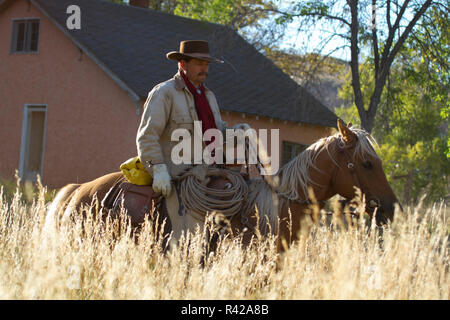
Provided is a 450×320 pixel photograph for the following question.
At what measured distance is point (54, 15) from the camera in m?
16.4

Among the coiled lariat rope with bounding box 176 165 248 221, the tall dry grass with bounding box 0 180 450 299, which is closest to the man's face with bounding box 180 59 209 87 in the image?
the coiled lariat rope with bounding box 176 165 248 221

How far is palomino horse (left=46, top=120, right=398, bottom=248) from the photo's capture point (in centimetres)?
480

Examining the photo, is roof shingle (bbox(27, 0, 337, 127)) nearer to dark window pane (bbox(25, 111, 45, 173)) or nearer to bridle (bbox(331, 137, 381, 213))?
dark window pane (bbox(25, 111, 45, 173))

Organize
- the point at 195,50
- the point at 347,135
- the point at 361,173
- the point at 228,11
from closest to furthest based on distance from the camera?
the point at 361,173 → the point at 347,135 → the point at 195,50 → the point at 228,11

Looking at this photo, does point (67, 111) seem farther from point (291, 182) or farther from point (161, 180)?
point (291, 182)

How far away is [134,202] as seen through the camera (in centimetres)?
501

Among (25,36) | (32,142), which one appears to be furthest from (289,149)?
(25,36)

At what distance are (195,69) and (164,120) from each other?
0.57 metres

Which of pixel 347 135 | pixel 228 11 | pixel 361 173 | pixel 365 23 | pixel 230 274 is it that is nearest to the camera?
pixel 230 274

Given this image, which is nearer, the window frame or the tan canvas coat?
the tan canvas coat

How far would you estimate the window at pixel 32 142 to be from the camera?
1716 centimetres

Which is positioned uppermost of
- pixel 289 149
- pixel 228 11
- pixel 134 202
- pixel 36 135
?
pixel 228 11

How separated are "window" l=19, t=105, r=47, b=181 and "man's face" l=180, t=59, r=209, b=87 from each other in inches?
486

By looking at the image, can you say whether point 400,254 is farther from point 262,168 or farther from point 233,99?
point 233,99
